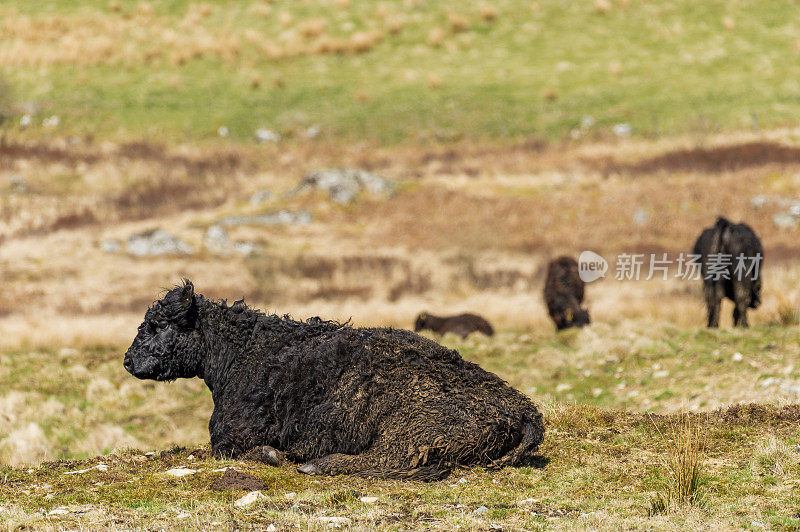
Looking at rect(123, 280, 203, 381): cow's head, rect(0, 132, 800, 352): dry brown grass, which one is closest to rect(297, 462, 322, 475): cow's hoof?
rect(123, 280, 203, 381): cow's head

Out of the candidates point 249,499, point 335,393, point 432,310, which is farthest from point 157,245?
point 249,499

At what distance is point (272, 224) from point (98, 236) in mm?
8231

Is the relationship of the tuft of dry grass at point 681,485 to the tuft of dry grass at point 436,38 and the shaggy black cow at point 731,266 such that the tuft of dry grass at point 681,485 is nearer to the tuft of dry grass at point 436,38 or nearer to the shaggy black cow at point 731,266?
the shaggy black cow at point 731,266

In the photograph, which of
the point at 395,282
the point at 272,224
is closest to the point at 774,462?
the point at 395,282

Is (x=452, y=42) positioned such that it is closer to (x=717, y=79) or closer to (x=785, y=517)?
(x=717, y=79)

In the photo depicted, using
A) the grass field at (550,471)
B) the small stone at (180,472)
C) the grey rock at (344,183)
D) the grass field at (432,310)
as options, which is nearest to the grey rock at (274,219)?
the grass field at (432,310)

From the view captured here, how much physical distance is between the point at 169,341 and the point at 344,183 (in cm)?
3627

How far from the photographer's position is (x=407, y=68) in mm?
65938

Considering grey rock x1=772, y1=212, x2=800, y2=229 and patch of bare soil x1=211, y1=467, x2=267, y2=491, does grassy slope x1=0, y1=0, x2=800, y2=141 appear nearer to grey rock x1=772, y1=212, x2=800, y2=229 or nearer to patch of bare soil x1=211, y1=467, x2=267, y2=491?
grey rock x1=772, y1=212, x2=800, y2=229

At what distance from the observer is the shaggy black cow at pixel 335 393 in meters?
7.90

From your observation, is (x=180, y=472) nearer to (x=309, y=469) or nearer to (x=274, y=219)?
(x=309, y=469)

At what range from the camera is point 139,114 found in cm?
6078

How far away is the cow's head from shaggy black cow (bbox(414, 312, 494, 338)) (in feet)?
38.5

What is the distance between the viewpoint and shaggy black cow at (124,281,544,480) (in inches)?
311
